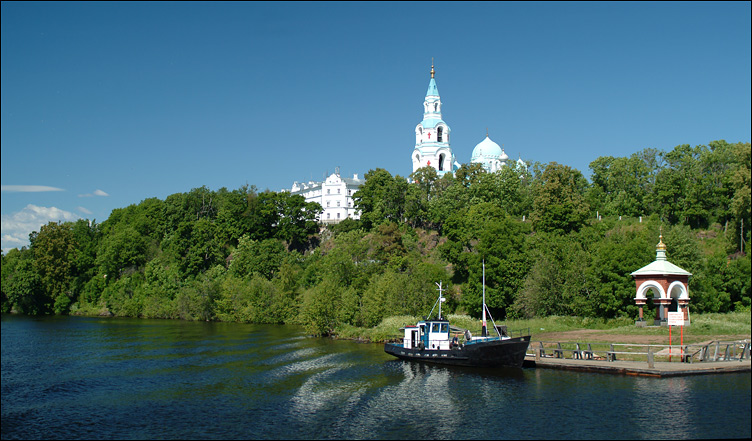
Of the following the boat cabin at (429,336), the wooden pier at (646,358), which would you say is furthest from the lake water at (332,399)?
the boat cabin at (429,336)

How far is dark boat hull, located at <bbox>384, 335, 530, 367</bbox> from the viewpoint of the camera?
1678 inches

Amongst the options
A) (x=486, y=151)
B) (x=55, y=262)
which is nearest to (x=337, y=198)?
(x=486, y=151)

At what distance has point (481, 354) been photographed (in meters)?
44.3

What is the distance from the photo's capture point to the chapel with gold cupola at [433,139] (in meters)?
129

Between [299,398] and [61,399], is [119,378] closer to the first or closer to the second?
[61,399]

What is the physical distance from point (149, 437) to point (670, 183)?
74.5 metres

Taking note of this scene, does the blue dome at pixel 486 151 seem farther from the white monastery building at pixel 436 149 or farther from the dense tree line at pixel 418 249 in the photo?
the dense tree line at pixel 418 249

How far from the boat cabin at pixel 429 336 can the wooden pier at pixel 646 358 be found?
661cm

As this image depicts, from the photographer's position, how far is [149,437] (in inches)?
1117

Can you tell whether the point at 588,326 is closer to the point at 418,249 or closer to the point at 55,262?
the point at 418,249

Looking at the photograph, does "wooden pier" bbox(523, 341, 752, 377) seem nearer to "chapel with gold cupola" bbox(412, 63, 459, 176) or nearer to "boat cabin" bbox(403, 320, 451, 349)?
"boat cabin" bbox(403, 320, 451, 349)

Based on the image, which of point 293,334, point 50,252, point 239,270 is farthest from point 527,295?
point 50,252

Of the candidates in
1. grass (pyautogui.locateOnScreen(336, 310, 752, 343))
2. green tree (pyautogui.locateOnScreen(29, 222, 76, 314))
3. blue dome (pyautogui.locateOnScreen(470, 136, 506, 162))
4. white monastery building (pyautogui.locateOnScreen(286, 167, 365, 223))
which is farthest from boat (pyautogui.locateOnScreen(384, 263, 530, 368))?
white monastery building (pyautogui.locateOnScreen(286, 167, 365, 223))

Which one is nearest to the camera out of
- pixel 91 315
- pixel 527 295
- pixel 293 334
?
pixel 527 295
